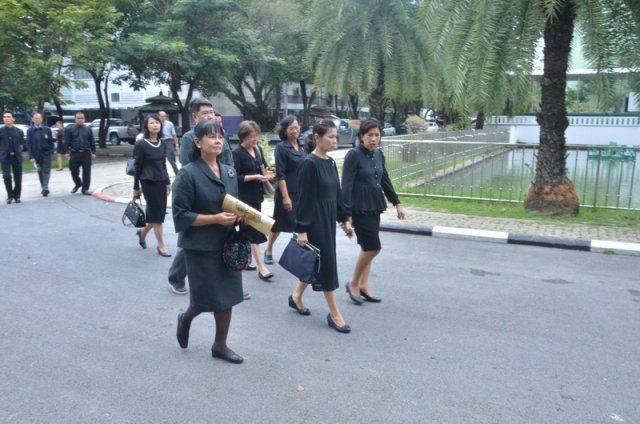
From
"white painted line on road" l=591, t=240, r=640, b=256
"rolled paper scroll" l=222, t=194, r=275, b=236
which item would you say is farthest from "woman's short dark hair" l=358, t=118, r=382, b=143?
"white painted line on road" l=591, t=240, r=640, b=256

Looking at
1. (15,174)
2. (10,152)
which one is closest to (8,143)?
(10,152)

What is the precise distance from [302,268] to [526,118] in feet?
99.0

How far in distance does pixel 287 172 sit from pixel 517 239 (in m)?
3.73

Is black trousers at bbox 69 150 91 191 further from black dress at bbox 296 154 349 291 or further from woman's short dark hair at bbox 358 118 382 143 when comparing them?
black dress at bbox 296 154 349 291

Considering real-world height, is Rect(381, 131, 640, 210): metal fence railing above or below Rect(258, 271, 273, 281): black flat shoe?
above

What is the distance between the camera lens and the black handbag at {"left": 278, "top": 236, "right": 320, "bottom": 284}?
4.43 meters

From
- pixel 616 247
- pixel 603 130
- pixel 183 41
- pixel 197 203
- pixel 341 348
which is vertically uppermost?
pixel 183 41

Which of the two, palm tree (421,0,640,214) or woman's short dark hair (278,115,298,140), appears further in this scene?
palm tree (421,0,640,214)

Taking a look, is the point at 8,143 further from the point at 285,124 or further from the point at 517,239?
the point at 517,239

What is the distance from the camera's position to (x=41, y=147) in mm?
12000

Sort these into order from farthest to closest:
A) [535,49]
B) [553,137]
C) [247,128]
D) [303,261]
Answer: [553,137] < [535,49] < [247,128] < [303,261]

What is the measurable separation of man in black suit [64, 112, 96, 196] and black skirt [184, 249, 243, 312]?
9180 mm

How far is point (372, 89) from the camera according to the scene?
16.5 meters

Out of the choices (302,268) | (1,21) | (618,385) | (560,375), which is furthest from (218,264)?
(1,21)
